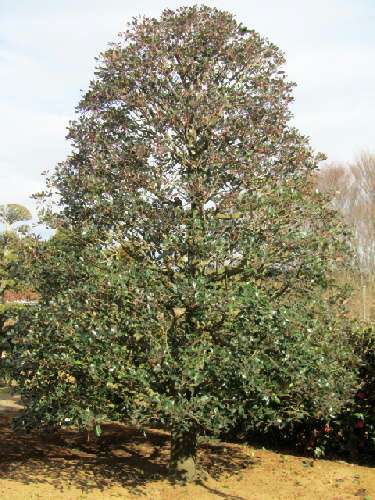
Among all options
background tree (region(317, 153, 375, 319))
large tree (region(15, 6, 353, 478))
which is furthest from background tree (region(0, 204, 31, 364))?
background tree (region(317, 153, 375, 319))

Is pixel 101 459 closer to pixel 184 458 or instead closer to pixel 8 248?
pixel 184 458

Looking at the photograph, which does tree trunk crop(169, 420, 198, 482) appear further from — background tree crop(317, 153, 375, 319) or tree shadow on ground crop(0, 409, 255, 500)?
background tree crop(317, 153, 375, 319)

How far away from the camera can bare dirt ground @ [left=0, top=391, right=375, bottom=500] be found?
7.50 m

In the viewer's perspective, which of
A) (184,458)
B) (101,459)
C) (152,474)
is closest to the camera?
(184,458)

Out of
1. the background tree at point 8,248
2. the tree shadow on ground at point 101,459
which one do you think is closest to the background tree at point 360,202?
the background tree at point 8,248

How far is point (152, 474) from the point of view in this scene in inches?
330

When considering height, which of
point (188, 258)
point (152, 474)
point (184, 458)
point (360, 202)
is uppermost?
point (360, 202)

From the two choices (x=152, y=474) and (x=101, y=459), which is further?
(x=101, y=459)

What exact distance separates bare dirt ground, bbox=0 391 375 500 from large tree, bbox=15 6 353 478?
2.51 ft

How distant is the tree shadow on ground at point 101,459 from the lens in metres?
8.07

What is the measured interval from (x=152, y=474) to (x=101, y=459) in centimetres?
157

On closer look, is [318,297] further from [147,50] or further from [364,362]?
[147,50]

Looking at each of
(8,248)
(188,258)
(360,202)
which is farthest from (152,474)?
(360,202)

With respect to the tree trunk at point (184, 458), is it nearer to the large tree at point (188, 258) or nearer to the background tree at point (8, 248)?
the large tree at point (188, 258)
